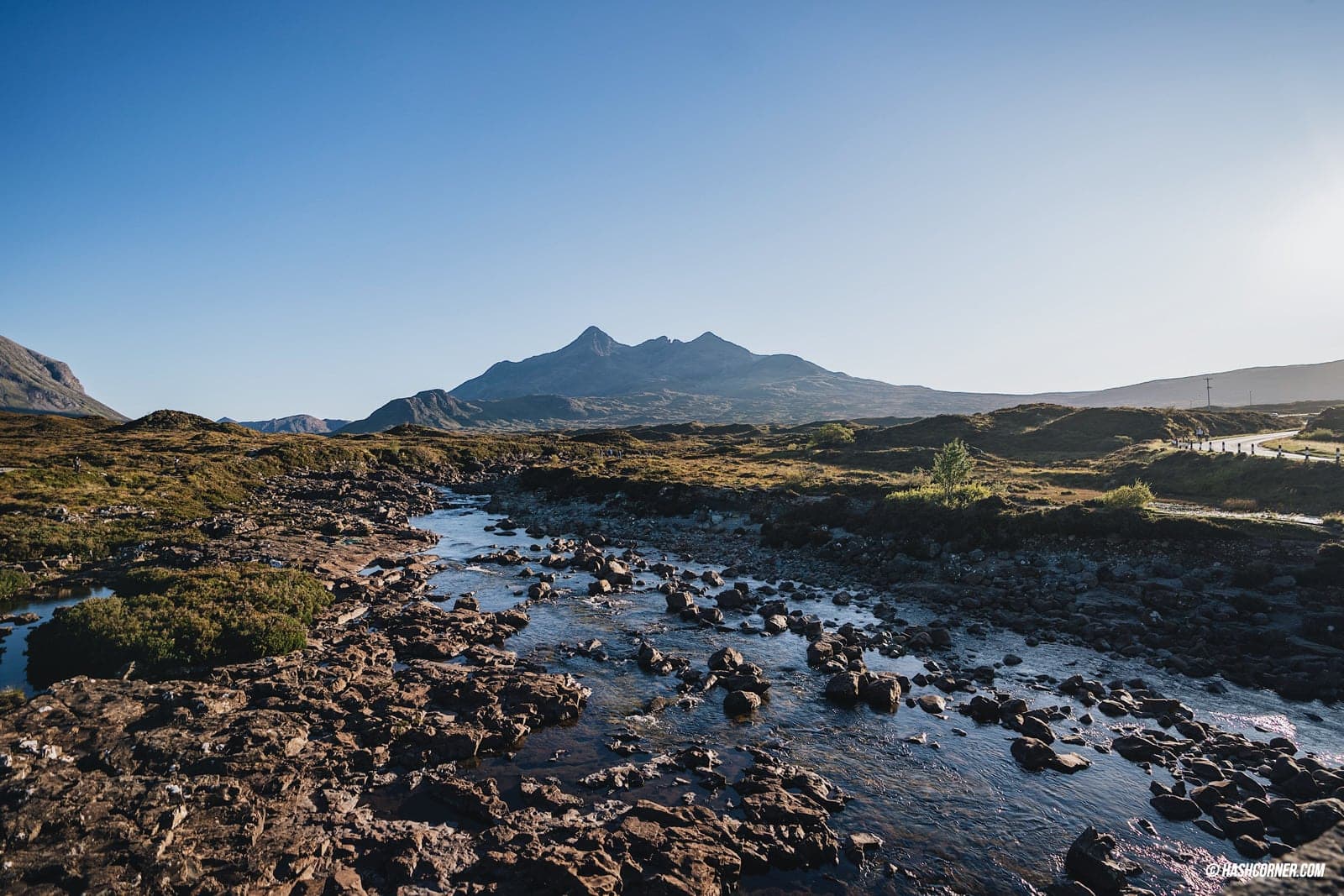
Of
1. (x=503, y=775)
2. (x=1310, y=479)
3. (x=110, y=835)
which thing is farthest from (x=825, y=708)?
(x=1310, y=479)

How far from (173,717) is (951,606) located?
116ft

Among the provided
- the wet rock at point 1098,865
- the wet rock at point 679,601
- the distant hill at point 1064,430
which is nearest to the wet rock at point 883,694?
the wet rock at point 1098,865

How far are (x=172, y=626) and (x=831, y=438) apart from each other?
99421 millimetres

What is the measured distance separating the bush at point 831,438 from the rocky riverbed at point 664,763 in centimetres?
7568

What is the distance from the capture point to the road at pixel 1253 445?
4941 centimetres

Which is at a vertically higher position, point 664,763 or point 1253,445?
point 1253,445

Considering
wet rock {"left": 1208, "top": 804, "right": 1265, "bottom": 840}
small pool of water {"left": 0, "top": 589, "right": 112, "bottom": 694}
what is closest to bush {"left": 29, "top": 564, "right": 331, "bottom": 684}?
small pool of water {"left": 0, "top": 589, "right": 112, "bottom": 694}

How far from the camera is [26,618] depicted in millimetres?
28141

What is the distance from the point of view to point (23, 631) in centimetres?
2683

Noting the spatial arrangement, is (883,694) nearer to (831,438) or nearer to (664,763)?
(664,763)

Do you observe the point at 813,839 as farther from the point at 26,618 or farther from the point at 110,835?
the point at 26,618

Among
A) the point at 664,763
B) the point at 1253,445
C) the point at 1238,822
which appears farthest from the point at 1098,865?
the point at 1253,445

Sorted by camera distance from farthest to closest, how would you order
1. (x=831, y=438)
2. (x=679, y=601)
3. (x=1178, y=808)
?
(x=831, y=438), (x=679, y=601), (x=1178, y=808)

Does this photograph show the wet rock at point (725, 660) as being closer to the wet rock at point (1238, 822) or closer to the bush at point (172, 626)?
the wet rock at point (1238, 822)
